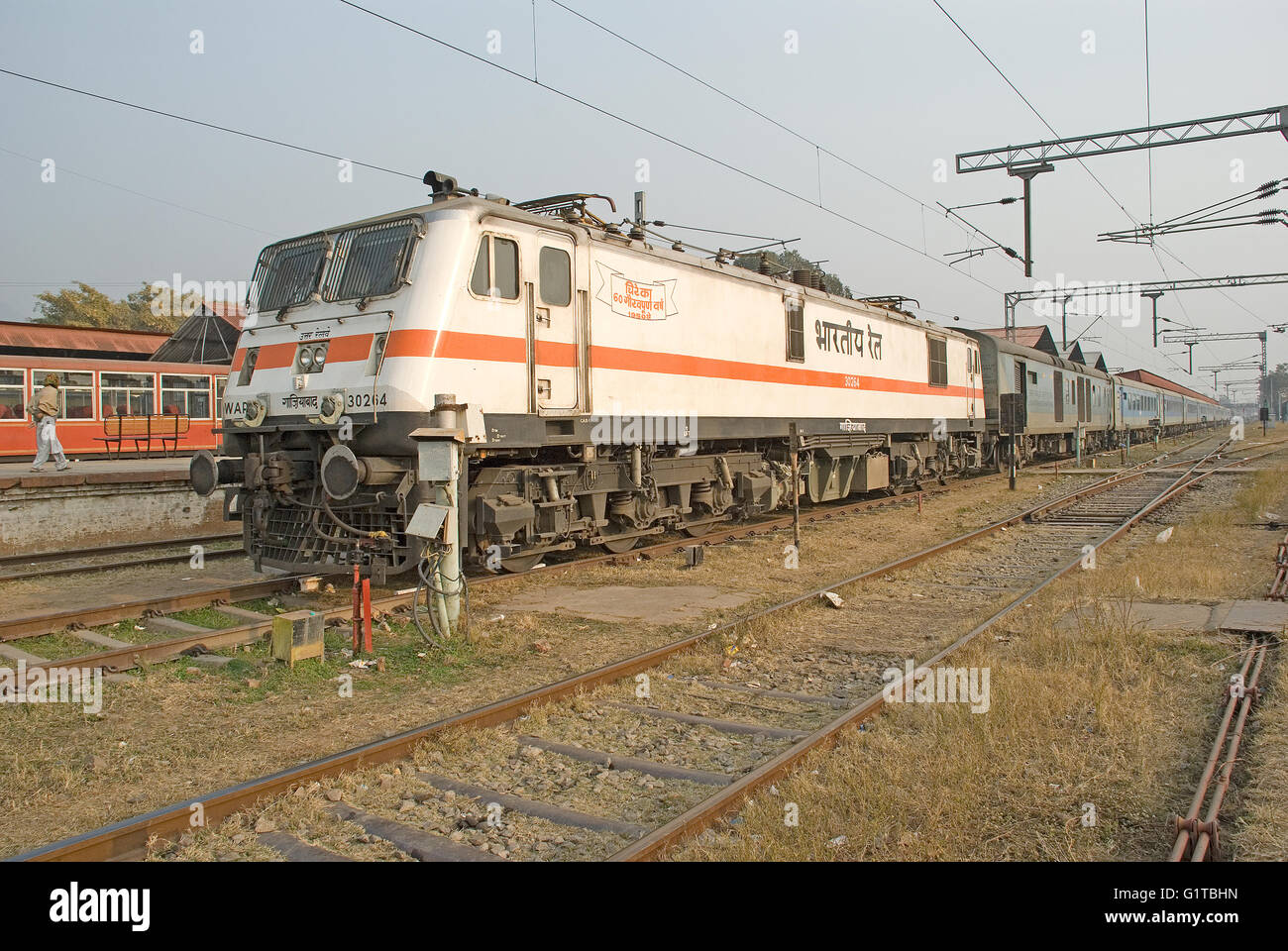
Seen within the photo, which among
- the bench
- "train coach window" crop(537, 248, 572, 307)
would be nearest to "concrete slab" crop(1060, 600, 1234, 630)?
"train coach window" crop(537, 248, 572, 307)

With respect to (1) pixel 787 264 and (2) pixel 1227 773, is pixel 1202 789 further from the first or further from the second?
(1) pixel 787 264

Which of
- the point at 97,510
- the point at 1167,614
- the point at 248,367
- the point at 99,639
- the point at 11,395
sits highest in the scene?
the point at 11,395

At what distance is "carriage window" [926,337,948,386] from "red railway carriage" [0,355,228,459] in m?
17.9

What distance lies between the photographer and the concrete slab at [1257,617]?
7.11 metres

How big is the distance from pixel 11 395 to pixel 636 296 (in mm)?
18861

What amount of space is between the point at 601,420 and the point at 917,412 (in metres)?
11.4

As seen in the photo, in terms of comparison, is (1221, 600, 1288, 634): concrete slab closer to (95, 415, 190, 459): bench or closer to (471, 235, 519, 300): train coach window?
(471, 235, 519, 300): train coach window

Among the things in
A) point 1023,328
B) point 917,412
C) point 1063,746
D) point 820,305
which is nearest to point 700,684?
point 1063,746

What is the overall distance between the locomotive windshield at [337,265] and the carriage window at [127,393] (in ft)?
52.9

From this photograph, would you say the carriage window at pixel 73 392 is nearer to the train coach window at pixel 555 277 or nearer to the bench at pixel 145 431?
the bench at pixel 145 431

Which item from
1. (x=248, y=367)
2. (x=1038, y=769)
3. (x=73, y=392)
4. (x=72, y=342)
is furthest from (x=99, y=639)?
(x=72, y=342)

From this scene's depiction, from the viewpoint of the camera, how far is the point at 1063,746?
4824 millimetres

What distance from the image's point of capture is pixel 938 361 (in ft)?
66.7

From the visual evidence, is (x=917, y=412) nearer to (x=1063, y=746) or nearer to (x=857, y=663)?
(x=857, y=663)
